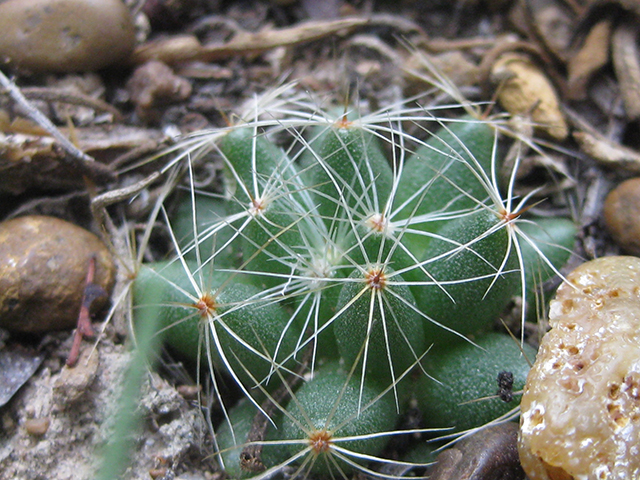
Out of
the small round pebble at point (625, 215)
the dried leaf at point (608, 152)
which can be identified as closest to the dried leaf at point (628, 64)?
the dried leaf at point (608, 152)

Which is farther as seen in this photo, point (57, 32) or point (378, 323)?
point (57, 32)

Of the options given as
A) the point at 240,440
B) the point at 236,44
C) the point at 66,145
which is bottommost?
the point at 240,440

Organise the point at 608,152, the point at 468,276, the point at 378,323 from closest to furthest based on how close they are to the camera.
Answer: the point at 378,323 < the point at 468,276 < the point at 608,152

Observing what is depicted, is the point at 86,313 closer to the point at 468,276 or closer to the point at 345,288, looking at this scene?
the point at 345,288

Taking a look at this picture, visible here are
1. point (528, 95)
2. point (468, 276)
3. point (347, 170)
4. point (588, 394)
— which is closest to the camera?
point (588, 394)

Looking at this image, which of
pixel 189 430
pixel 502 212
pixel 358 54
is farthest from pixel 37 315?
pixel 358 54

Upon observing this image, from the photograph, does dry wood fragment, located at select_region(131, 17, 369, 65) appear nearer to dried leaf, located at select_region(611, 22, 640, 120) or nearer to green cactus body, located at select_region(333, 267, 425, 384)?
dried leaf, located at select_region(611, 22, 640, 120)

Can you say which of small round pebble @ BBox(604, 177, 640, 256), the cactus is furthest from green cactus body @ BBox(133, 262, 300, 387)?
small round pebble @ BBox(604, 177, 640, 256)

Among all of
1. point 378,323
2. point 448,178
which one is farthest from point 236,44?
point 378,323
